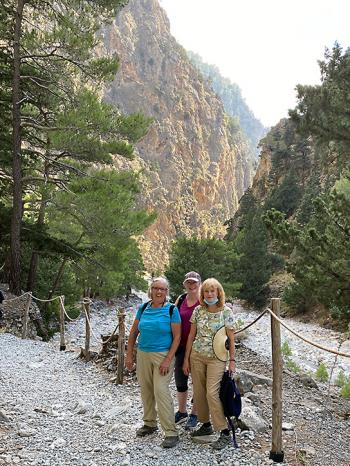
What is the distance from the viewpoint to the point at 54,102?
44.4ft

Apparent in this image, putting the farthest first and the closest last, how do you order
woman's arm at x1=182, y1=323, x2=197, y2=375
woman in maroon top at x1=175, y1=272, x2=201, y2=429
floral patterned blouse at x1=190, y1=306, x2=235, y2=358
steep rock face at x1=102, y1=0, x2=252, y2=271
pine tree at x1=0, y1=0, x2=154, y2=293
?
1. steep rock face at x1=102, y1=0, x2=252, y2=271
2. pine tree at x1=0, y1=0, x2=154, y2=293
3. woman in maroon top at x1=175, y1=272, x2=201, y2=429
4. woman's arm at x1=182, y1=323, x2=197, y2=375
5. floral patterned blouse at x1=190, y1=306, x2=235, y2=358

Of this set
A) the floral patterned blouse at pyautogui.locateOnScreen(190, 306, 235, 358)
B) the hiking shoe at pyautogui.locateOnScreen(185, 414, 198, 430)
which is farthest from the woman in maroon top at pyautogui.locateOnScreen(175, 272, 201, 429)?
the floral patterned blouse at pyautogui.locateOnScreen(190, 306, 235, 358)

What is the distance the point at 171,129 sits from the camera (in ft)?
344

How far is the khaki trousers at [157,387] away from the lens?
412cm

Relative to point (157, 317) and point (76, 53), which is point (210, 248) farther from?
point (157, 317)

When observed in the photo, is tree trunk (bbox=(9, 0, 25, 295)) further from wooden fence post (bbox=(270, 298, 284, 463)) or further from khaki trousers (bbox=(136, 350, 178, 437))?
A: wooden fence post (bbox=(270, 298, 284, 463))

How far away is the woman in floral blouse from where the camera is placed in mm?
3941

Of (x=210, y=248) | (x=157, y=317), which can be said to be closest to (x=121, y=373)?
(x=157, y=317)

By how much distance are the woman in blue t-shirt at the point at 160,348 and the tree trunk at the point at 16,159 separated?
392 inches

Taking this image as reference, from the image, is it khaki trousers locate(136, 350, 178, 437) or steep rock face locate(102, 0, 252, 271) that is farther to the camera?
steep rock face locate(102, 0, 252, 271)

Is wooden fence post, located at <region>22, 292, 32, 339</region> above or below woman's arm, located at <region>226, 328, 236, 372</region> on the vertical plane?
below

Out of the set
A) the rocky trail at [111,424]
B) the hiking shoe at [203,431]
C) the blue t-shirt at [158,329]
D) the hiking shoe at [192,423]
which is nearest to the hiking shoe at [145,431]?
the rocky trail at [111,424]

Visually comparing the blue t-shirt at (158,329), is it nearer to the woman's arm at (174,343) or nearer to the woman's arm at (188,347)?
the woman's arm at (174,343)

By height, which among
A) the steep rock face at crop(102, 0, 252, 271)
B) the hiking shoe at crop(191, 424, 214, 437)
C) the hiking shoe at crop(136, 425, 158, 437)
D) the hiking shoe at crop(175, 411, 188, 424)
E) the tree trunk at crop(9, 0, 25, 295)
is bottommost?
the hiking shoe at crop(136, 425, 158, 437)
